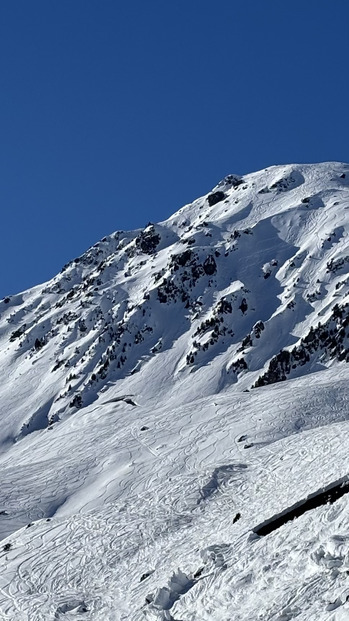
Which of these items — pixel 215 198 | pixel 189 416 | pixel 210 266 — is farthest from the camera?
pixel 215 198

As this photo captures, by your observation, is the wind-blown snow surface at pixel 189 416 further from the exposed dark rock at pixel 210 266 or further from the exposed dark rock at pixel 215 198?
the exposed dark rock at pixel 215 198

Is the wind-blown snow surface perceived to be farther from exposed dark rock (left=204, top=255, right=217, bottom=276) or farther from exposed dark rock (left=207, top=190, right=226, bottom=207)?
exposed dark rock (left=207, top=190, right=226, bottom=207)

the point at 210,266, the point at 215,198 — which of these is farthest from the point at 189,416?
the point at 215,198

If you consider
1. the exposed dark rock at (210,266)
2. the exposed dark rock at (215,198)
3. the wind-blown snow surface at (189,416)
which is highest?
the exposed dark rock at (215,198)

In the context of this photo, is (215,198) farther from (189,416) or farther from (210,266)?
(189,416)

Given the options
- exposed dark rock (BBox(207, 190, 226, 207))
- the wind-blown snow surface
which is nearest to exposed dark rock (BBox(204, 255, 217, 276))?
the wind-blown snow surface

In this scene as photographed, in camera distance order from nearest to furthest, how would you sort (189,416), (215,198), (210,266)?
1. (189,416)
2. (210,266)
3. (215,198)

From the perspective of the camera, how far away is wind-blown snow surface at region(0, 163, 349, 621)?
24.8m

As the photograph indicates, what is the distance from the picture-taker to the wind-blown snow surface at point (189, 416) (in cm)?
2481

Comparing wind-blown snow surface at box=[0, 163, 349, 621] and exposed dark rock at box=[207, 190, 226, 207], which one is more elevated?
exposed dark rock at box=[207, 190, 226, 207]

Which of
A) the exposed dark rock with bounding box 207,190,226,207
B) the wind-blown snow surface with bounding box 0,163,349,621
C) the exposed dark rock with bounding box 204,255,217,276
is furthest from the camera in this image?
the exposed dark rock with bounding box 207,190,226,207

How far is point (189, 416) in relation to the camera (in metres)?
65.7

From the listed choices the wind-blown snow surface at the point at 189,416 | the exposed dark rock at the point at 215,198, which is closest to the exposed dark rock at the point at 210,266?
→ the wind-blown snow surface at the point at 189,416

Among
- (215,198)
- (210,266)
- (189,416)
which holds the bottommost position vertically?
(189,416)
